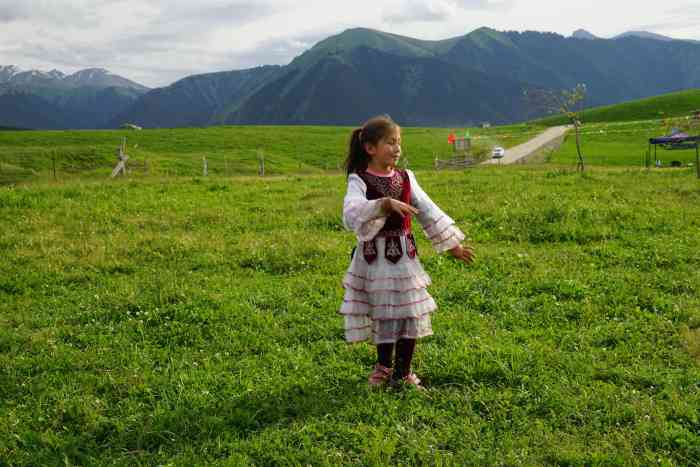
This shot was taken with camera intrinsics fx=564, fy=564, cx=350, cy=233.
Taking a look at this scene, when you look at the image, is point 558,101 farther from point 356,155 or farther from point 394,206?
point 394,206

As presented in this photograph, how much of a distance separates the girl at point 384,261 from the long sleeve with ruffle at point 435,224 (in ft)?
0.04

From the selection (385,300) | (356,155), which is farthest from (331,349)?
(356,155)

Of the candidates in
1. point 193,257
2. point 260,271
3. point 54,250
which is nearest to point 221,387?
point 260,271

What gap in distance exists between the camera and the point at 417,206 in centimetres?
651

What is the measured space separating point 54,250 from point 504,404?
1052cm

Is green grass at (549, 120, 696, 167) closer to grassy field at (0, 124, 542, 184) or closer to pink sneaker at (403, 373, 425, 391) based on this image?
grassy field at (0, 124, 542, 184)

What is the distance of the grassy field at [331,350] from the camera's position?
537 centimetres

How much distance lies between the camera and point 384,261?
6066 mm

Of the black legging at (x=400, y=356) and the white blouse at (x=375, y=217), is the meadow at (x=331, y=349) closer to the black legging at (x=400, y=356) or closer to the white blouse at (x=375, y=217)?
the black legging at (x=400, y=356)

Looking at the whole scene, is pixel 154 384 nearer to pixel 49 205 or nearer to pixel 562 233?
pixel 562 233

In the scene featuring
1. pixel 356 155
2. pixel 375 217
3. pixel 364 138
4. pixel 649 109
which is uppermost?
pixel 649 109

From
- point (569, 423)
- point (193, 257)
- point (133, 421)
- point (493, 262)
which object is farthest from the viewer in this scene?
point (193, 257)

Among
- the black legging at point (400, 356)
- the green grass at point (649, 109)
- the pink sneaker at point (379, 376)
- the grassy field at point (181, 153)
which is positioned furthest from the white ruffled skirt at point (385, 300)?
the green grass at point (649, 109)

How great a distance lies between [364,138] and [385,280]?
154 cm
